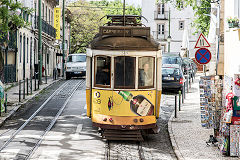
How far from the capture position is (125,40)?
1387 cm

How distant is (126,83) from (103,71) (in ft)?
2.40

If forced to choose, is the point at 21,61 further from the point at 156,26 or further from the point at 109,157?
the point at 156,26

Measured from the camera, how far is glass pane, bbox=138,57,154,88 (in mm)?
13688

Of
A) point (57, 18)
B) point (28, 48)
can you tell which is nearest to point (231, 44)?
point (28, 48)

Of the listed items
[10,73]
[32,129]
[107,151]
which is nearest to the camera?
Answer: [107,151]

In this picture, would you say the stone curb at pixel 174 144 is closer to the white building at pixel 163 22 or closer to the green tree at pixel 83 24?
the green tree at pixel 83 24

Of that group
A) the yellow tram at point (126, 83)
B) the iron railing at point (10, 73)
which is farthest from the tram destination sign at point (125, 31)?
the iron railing at point (10, 73)

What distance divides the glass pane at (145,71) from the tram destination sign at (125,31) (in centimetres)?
77

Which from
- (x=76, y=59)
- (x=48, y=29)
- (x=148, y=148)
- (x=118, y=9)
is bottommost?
(x=148, y=148)

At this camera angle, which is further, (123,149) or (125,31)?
(125,31)

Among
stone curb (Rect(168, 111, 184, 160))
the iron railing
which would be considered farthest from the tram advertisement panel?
the iron railing

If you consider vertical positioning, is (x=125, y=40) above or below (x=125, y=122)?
above

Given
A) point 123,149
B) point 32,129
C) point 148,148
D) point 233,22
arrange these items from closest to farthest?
point 123,149
point 148,148
point 32,129
point 233,22

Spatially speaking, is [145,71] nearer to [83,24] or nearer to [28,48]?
[28,48]
